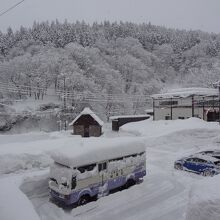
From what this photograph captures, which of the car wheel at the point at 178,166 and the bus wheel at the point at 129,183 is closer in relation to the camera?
the bus wheel at the point at 129,183

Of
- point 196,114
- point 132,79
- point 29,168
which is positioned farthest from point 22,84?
point 29,168

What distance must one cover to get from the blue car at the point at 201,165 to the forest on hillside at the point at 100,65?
38870 millimetres

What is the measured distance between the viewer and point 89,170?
1413 cm

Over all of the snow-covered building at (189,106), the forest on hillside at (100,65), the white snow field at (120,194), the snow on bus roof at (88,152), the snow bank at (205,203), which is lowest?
the white snow field at (120,194)

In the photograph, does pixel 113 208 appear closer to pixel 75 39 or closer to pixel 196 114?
pixel 196 114

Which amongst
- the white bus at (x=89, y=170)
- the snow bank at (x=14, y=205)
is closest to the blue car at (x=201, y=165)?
the white bus at (x=89, y=170)

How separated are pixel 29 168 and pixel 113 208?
9434 mm

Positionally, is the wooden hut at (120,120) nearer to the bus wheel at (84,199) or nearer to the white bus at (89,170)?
the white bus at (89,170)

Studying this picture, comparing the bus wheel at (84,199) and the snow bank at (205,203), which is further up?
the snow bank at (205,203)

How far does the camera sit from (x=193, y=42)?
107312 mm

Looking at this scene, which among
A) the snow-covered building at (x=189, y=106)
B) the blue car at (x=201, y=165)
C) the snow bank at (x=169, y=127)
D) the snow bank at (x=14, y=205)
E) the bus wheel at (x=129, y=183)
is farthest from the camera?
the snow-covered building at (x=189, y=106)

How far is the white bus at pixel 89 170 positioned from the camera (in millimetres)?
13523

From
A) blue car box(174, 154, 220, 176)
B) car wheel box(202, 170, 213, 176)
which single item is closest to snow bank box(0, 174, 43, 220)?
blue car box(174, 154, 220, 176)

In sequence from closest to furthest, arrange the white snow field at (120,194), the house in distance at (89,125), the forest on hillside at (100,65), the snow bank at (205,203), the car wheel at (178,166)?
the snow bank at (205,203), the white snow field at (120,194), the car wheel at (178,166), the house in distance at (89,125), the forest on hillside at (100,65)
